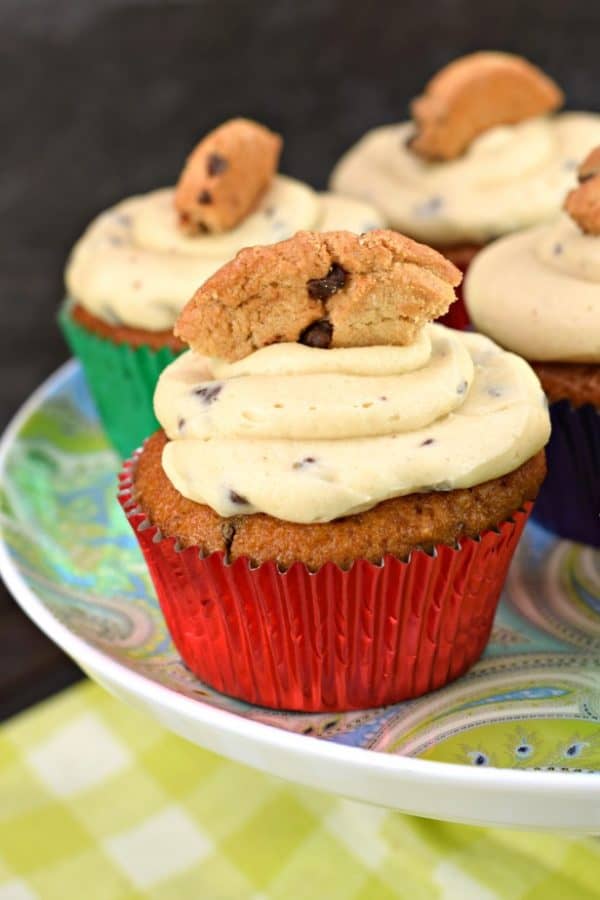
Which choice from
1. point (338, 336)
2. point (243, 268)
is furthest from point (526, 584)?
point (243, 268)

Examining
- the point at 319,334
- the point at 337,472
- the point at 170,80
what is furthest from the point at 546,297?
the point at 170,80

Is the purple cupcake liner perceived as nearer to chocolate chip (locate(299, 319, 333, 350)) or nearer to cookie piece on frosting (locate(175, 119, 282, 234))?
chocolate chip (locate(299, 319, 333, 350))

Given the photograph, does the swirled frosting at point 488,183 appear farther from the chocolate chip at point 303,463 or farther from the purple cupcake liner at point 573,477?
the chocolate chip at point 303,463

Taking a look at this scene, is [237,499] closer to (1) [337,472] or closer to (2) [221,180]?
(1) [337,472]

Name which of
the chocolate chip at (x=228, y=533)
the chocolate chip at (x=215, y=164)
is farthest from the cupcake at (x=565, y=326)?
the chocolate chip at (x=228, y=533)

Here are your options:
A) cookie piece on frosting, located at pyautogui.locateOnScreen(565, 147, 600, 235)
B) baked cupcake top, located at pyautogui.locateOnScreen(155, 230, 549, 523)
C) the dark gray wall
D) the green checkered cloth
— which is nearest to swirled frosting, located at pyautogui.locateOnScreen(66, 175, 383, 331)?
cookie piece on frosting, located at pyautogui.locateOnScreen(565, 147, 600, 235)

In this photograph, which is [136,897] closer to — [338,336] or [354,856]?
[354,856]
